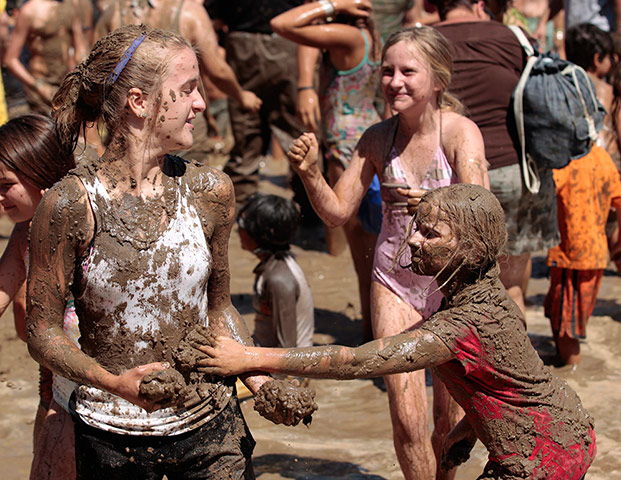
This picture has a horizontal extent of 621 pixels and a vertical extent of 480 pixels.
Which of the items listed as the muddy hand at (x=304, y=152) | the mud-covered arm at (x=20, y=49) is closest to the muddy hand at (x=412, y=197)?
the muddy hand at (x=304, y=152)

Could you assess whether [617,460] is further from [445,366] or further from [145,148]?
[145,148]

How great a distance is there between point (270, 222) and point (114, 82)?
280 cm

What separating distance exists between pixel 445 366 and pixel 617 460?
6.45 feet

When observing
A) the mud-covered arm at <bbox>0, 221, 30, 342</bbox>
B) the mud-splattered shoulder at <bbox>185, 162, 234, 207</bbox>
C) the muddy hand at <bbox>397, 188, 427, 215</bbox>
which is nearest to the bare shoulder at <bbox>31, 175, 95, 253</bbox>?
the mud-splattered shoulder at <bbox>185, 162, 234, 207</bbox>

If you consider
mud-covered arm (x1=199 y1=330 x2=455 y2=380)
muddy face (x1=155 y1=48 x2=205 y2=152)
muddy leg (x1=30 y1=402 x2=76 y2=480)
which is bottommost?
muddy leg (x1=30 y1=402 x2=76 y2=480)

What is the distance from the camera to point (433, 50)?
12.3 ft

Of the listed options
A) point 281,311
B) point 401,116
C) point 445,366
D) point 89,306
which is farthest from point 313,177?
point 281,311

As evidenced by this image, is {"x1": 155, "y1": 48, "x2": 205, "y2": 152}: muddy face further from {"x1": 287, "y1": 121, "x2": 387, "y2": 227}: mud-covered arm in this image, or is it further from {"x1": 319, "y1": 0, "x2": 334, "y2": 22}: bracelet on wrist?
{"x1": 319, "y1": 0, "x2": 334, "y2": 22}: bracelet on wrist

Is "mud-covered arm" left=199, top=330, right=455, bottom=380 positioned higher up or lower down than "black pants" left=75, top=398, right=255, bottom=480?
higher up

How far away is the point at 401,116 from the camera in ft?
12.6

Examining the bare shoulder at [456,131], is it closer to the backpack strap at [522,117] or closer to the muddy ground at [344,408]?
the backpack strap at [522,117]

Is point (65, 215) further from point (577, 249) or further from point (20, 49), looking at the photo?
point (20, 49)

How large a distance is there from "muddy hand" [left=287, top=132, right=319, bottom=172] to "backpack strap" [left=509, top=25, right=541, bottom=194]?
155cm

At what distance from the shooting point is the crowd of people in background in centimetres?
245
